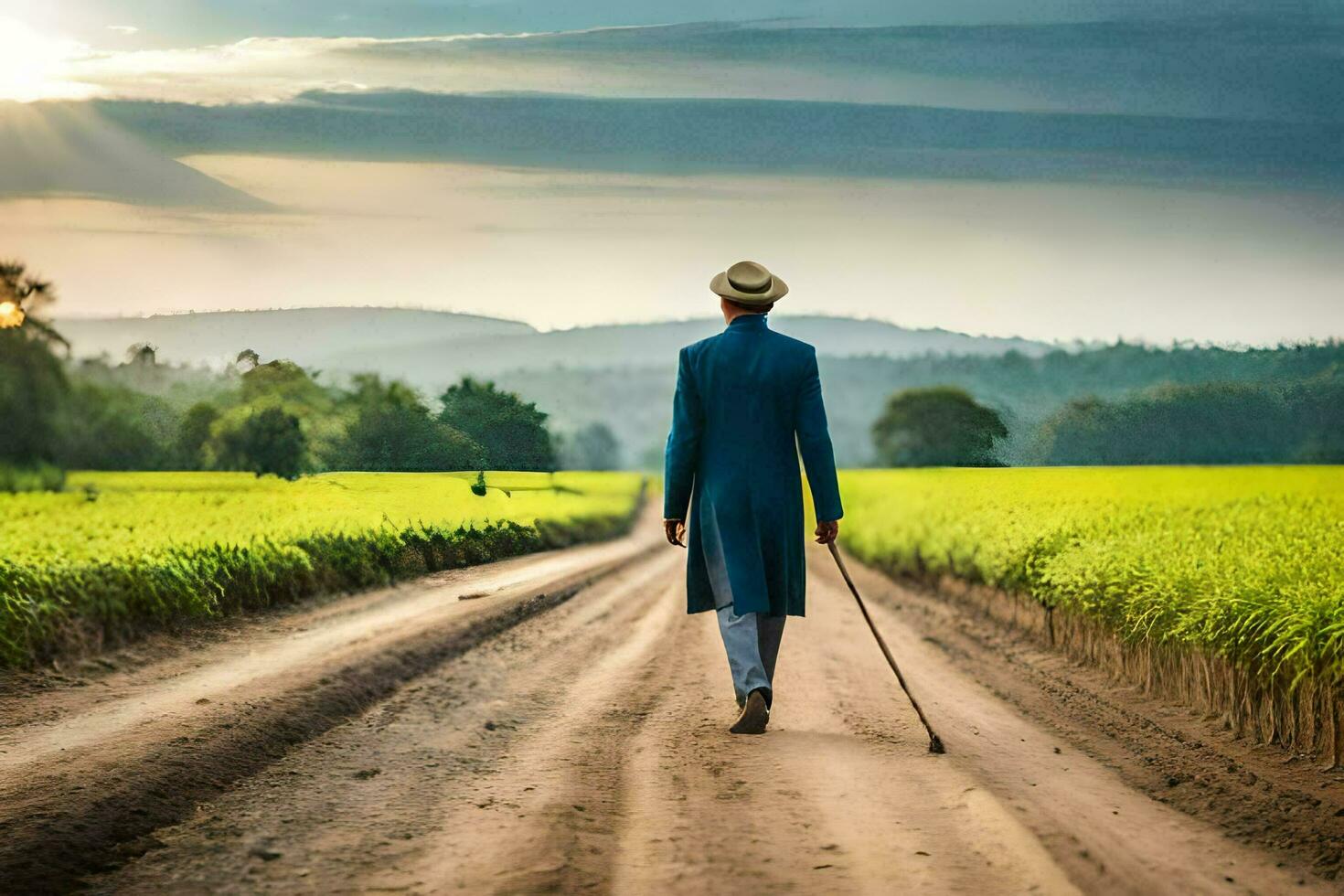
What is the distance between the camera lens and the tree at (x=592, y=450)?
13.9m

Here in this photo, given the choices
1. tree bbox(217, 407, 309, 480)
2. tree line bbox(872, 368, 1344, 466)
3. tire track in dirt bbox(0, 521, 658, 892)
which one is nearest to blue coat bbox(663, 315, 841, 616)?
tire track in dirt bbox(0, 521, 658, 892)

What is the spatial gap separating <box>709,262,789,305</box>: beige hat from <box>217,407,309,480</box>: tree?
739 centimetres

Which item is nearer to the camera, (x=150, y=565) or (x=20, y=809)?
(x=20, y=809)

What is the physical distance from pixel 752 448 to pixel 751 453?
0.09 feet

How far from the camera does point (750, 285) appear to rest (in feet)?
22.2

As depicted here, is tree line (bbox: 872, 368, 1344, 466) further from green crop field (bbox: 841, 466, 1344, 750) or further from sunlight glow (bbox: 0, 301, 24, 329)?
sunlight glow (bbox: 0, 301, 24, 329)

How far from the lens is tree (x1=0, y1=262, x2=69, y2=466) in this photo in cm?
1438

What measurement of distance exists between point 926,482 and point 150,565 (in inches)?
553

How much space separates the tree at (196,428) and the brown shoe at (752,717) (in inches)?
324

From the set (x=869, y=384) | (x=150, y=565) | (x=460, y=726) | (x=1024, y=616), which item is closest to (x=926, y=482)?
(x=869, y=384)

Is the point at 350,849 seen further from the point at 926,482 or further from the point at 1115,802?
the point at 926,482

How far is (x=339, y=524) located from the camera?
1346 cm

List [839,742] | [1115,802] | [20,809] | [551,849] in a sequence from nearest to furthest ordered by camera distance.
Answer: [551,849] → [20,809] → [1115,802] → [839,742]

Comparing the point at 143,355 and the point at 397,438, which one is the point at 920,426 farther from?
the point at 143,355
